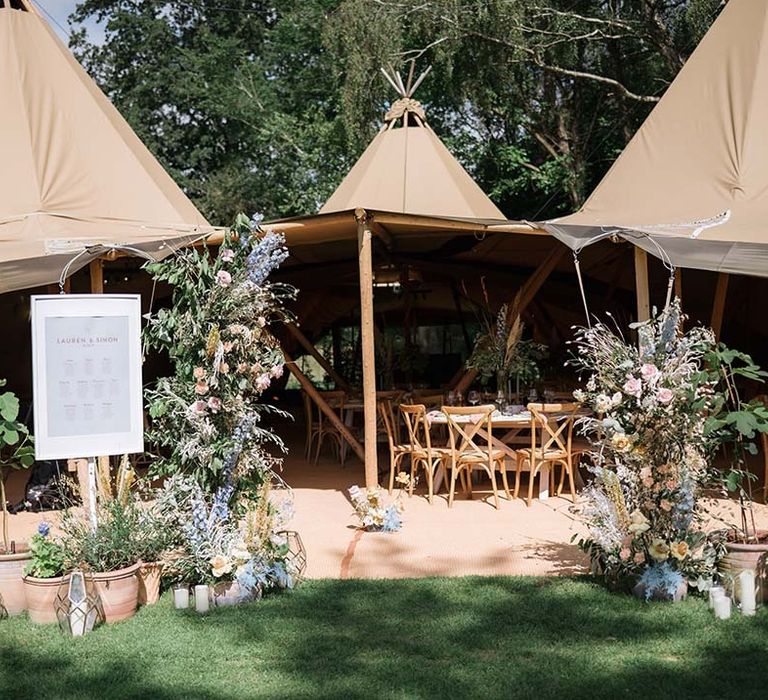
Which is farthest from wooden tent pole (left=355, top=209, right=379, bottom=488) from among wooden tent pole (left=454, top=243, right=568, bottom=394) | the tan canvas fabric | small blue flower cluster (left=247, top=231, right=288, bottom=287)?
the tan canvas fabric

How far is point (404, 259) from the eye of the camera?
420 inches

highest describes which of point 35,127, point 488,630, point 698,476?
point 35,127

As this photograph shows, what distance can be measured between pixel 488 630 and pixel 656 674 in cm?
83

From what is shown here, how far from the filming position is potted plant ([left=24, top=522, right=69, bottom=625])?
172 inches

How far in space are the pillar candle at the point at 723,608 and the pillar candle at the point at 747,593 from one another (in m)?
0.07

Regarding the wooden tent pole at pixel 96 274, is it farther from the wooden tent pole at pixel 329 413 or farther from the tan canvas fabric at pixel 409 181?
the tan canvas fabric at pixel 409 181

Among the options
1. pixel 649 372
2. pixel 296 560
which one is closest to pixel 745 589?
pixel 649 372

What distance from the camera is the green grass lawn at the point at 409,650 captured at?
11.5 feet

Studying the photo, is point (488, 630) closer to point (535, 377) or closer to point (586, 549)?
point (586, 549)

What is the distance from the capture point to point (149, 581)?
4.63 m

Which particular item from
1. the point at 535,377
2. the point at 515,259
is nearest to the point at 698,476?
the point at 535,377

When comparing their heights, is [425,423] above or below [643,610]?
above

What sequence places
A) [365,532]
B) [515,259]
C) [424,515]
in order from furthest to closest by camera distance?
[515,259] → [424,515] → [365,532]

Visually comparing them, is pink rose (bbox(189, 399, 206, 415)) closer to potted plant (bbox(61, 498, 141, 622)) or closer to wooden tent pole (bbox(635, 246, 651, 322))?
potted plant (bbox(61, 498, 141, 622))
